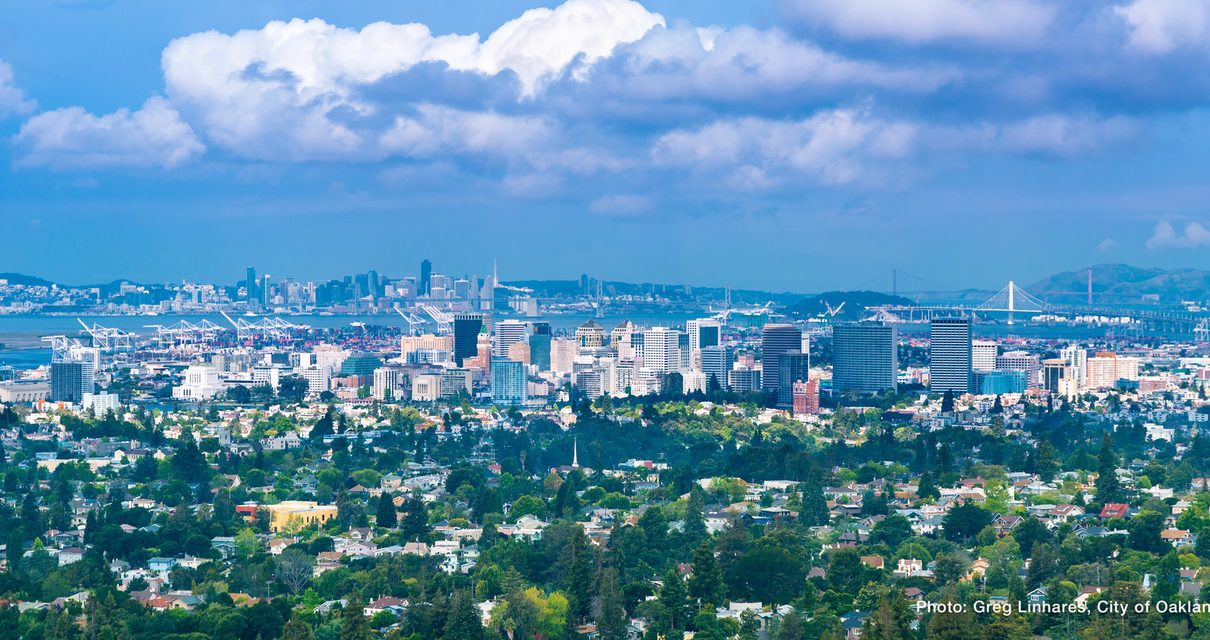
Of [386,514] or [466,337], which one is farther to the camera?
[466,337]

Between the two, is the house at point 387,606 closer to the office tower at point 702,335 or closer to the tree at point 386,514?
the tree at point 386,514

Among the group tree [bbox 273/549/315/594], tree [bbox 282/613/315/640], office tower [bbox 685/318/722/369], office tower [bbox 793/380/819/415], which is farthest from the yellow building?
office tower [bbox 685/318/722/369]

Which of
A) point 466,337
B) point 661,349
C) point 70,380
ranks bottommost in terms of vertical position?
point 70,380

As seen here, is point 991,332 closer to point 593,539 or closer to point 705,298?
point 705,298

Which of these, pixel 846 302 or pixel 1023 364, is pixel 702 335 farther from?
pixel 846 302

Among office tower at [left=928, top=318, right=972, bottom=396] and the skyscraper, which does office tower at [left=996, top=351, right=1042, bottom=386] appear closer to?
office tower at [left=928, top=318, right=972, bottom=396]

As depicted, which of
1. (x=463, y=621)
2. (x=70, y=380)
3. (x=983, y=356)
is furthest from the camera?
(x=983, y=356)

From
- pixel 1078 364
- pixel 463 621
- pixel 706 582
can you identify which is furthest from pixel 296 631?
pixel 1078 364
